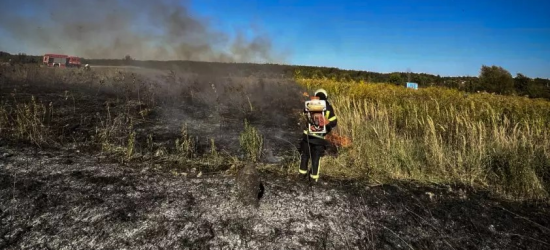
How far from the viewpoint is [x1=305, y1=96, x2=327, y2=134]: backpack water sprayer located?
433 centimetres

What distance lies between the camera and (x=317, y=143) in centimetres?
455

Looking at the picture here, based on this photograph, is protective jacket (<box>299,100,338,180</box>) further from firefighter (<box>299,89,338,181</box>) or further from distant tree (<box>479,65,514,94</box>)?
distant tree (<box>479,65,514,94</box>)

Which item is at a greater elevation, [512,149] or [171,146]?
[512,149]

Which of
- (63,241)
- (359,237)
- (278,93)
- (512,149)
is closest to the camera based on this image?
(63,241)

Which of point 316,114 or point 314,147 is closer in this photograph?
point 316,114

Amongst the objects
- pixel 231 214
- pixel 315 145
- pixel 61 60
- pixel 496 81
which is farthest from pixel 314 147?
pixel 61 60

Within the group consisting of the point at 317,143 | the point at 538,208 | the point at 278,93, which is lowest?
the point at 538,208

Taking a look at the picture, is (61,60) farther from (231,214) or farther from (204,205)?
(231,214)

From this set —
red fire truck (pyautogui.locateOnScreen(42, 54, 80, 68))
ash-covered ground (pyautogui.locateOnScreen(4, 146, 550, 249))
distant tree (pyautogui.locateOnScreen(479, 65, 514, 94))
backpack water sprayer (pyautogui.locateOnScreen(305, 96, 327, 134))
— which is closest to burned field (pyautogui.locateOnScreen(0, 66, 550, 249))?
ash-covered ground (pyautogui.locateOnScreen(4, 146, 550, 249))

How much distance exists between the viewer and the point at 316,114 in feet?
14.6

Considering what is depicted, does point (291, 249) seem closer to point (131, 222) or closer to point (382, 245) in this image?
point (382, 245)

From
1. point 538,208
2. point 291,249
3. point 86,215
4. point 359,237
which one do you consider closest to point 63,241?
point 86,215

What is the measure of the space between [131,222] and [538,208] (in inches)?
203

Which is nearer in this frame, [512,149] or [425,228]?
[425,228]
